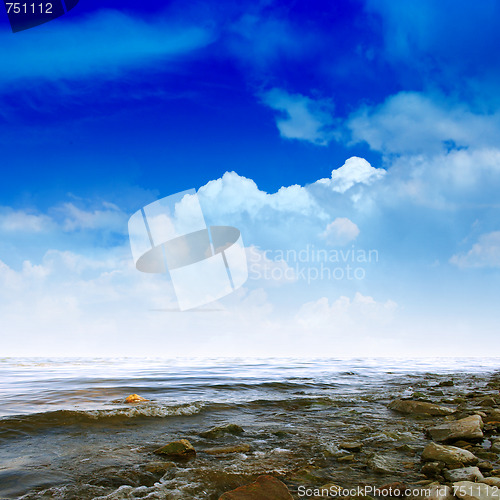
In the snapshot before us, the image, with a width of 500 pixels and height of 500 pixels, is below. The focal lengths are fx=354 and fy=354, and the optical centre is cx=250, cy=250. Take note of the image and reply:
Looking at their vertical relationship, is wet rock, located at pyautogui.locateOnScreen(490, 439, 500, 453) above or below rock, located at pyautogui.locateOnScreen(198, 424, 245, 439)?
above

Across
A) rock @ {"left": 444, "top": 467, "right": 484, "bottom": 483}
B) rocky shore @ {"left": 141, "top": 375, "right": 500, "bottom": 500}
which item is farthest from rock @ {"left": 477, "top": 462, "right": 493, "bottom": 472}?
rock @ {"left": 444, "top": 467, "right": 484, "bottom": 483}

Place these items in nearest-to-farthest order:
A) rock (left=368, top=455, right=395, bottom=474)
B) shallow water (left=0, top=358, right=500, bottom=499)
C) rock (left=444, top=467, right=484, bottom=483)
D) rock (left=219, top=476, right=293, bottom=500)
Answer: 1. rock (left=219, top=476, right=293, bottom=500)
2. rock (left=444, top=467, right=484, bottom=483)
3. shallow water (left=0, top=358, right=500, bottom=499)
4. rock (left=368, top=455, right=395, bottom=474)

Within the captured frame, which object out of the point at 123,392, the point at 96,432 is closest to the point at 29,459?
the point at 96,432

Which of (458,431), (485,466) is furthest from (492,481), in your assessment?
(458,431)

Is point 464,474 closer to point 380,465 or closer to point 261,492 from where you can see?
point 380,465

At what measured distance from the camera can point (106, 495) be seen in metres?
2.92

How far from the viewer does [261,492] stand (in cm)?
277

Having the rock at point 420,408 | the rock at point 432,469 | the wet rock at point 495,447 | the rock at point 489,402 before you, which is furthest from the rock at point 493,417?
the rock at point 432,469

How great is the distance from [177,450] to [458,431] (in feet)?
11.1

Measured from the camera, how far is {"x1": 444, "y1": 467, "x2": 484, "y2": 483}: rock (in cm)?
294

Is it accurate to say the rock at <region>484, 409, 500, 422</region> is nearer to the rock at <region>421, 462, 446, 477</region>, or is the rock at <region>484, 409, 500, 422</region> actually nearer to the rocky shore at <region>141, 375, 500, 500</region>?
the rocky shore at <region>141, 375, 500, 500</region>

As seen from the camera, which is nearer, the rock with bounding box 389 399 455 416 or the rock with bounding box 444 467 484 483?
the rock with bounding box 444 467 484 483

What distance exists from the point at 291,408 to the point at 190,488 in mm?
4306

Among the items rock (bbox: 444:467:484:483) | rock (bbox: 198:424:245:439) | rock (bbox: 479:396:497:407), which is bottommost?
rock (bbox: 479:396:497:407)
